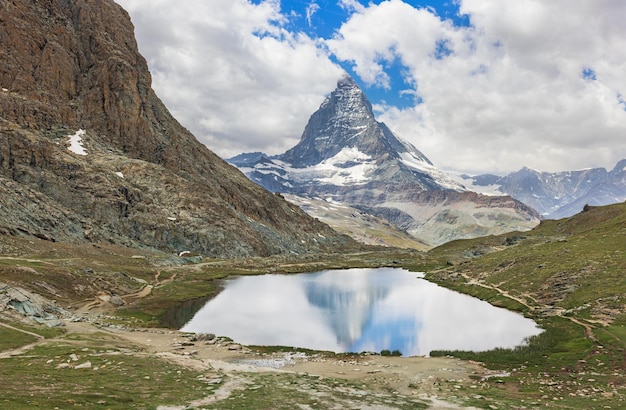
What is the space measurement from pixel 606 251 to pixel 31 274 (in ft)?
390

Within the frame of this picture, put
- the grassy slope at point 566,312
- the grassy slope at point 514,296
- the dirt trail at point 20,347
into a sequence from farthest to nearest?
the dirt trail at point 20,347, the grassy slope at point 566,312, the grassy slope at point 514,296

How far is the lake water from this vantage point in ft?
215

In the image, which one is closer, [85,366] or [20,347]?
[85,366]

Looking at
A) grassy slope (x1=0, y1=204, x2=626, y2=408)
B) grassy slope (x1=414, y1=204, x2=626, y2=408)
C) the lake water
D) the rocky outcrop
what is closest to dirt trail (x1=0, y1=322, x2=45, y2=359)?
grassy slope (x1=0, y1=204, x2=626, y2=408)

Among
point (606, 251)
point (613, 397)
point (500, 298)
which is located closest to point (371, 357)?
point (613, 397)

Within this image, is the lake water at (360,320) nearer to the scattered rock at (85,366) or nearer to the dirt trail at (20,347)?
the dirt trail at (20,347)

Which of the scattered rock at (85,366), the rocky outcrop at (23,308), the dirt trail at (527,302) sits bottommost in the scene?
the scattered rock at (85,366)

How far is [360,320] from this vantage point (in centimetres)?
8344

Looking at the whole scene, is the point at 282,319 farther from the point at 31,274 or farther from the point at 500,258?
the point at 500,258

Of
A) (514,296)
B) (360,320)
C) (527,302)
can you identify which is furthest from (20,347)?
(514,296)

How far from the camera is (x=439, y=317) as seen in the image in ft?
280

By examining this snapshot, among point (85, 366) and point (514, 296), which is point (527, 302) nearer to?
point (514, 296)

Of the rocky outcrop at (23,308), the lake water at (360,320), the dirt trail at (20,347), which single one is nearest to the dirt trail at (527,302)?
the lake water at (360,320)

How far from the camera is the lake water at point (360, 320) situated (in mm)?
65500
